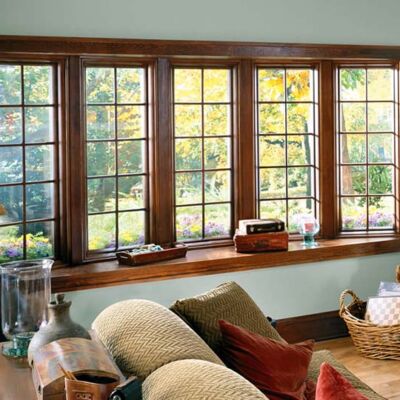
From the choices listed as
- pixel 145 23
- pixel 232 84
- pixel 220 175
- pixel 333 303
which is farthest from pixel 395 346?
pixel 145 23

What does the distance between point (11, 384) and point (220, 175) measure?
11.0 feet

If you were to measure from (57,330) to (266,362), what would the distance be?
878 mm

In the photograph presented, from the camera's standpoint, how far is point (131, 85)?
5.55 m

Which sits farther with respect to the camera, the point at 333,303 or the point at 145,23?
the point at 333,303

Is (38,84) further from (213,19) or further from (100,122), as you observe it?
(213,19)

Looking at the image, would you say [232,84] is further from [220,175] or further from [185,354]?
[185,354]

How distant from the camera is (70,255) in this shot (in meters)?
5.34

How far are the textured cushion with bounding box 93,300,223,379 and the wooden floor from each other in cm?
239

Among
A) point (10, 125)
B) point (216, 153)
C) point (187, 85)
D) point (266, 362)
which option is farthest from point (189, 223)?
point (266, 362)

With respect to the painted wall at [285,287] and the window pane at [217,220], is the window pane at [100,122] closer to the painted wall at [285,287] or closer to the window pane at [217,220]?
the window pane at [217,220]

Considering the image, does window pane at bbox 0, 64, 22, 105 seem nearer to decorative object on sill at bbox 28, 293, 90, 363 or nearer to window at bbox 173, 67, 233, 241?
window at bbox 173, 67, 233, 241

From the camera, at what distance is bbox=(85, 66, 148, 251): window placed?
5438mm

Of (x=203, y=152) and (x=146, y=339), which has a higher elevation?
(x=203, y=152)

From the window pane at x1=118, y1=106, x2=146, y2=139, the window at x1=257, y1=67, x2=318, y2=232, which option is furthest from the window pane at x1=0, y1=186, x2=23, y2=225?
the window at x1=257, y1=67, x2=318, y2=232
